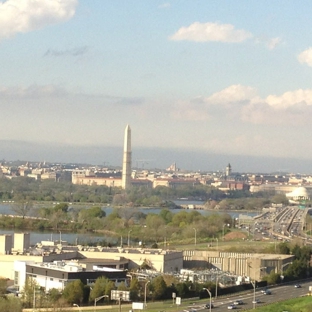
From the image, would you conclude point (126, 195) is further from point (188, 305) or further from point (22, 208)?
point (188, 305)

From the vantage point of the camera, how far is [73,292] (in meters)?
20.1

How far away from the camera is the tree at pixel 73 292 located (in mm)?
19906

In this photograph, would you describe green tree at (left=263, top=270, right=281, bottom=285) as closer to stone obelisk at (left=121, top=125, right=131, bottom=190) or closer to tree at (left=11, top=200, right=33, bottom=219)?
tree at (left=11, top=200, right=33, bottom=219)

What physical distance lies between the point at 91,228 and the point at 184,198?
150 feet

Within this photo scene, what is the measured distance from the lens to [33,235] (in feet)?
139

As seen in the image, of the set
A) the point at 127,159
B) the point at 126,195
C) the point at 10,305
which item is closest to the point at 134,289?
the point at 10,305

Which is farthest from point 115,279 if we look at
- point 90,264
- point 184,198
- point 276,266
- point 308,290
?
point 184,198

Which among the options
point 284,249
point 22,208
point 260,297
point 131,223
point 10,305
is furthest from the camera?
point 22,208

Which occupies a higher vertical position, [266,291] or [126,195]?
[126,195]

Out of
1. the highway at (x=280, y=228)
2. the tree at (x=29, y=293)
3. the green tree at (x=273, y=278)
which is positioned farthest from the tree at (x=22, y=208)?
the tree at (x=29, y=293)

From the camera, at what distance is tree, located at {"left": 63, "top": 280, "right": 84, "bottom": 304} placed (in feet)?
65.3

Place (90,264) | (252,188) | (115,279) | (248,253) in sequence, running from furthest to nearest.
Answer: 1. (252,188)
2. (248,253)
3. (90,264)
4. (115,279)

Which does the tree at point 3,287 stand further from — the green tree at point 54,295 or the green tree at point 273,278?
the green tree at point 273,278

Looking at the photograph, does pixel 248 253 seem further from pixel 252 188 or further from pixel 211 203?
pixel 252 188
